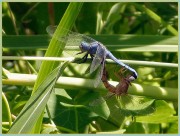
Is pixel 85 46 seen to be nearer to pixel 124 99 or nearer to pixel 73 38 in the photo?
pixel 73 38

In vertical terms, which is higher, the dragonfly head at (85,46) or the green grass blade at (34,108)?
the dragonfly head at (85,46)

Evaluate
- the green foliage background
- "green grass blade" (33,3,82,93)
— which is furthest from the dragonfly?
"green grass blade" (33,3,82,93)

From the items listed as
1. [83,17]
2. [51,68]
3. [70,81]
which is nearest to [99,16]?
[83,17]

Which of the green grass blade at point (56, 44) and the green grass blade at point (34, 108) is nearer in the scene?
the green grass blade at point (34, 108)

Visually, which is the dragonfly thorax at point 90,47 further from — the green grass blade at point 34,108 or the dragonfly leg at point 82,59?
the green grass blade at point 34,108

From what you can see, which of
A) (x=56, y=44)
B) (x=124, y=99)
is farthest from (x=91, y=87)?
(x=56, y=44)

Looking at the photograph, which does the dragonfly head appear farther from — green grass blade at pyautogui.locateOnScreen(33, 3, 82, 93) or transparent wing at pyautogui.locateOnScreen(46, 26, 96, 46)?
green grass blade at pyautogui.locateOnScreen(33, 3, 82, 93)

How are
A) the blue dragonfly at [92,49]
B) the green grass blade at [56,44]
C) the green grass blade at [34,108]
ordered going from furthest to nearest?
the blue dragonfly at [92,49] → the green grass blade at [56,44] → the green grass blade at [34,108]

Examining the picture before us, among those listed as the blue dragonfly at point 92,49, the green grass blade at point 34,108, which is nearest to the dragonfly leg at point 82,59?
the blue dragonfly at point 92,49
